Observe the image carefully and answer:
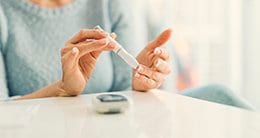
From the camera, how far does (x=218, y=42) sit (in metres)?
1.86

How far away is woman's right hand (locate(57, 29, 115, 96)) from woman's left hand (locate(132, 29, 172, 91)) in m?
0.09

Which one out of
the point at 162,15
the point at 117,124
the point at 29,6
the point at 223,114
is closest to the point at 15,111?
the point at 117,124

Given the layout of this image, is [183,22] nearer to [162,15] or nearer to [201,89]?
[162,15]

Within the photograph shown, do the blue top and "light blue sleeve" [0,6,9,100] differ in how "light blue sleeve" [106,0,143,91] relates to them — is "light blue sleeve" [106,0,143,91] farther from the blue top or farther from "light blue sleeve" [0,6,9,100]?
"light blue sleeve" [0,6,9,100]

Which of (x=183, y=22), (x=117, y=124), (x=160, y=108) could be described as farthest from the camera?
(x=183, y=22)

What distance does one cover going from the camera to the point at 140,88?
0.86m

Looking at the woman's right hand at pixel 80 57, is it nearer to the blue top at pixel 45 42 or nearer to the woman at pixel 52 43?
the woman at pixel 52 43

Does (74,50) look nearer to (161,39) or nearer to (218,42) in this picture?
(161,39)

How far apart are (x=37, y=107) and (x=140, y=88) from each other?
0.23 metres

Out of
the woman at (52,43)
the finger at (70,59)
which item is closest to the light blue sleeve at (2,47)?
the woman at (52,43)

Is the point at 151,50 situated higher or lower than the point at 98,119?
higher

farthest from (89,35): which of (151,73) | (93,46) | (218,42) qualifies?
(218,42)

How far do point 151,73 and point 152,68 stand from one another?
0.01m

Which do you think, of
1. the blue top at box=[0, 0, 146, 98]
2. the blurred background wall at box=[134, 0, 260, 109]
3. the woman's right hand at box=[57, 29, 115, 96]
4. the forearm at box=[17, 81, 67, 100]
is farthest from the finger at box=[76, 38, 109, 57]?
the blurred background wall at box=[134, 0, 260, 109]
